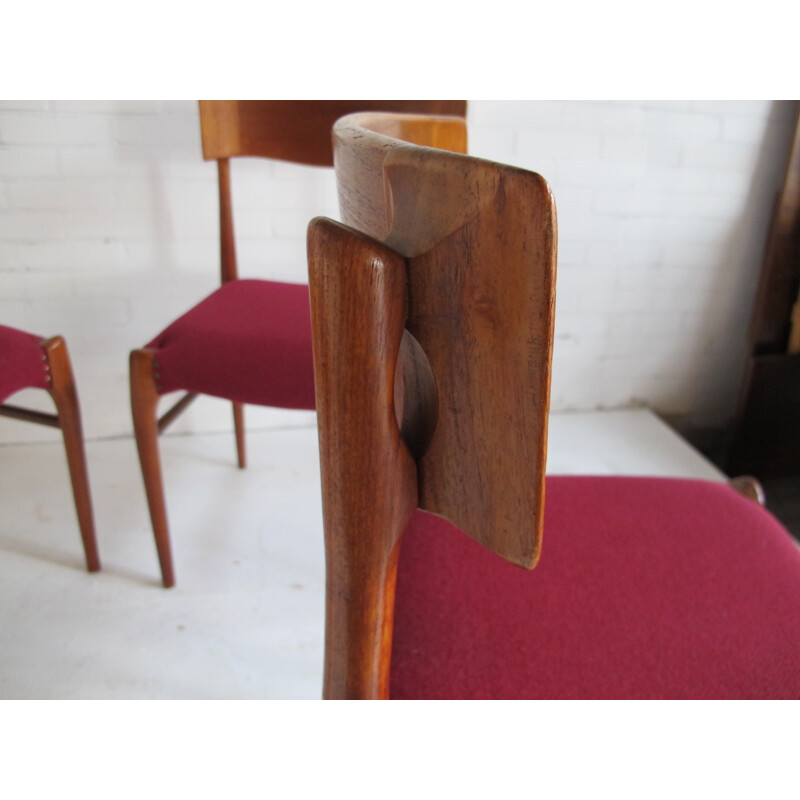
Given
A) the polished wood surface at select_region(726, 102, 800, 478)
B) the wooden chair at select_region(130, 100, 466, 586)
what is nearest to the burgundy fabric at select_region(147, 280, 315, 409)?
the wooden chair at select_region(130, 100, 466, 586)

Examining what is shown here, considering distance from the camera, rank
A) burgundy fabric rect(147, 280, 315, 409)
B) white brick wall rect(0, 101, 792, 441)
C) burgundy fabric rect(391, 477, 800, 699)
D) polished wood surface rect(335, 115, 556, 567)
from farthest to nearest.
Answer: white brick wall rect(0, 101, 792, 441) → burgundy fabric rect(147, 280, 315, 409) → burgundy fabric rect(391, 477, 800, 699) → polished wood surface rect(335, 115, 556, 567)

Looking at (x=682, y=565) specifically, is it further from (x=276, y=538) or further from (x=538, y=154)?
(x=538, y=154)

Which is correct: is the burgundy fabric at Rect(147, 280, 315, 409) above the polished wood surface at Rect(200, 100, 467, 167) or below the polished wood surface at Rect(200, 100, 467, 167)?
below

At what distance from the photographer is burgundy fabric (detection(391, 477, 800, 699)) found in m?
0.55

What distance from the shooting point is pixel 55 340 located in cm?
124

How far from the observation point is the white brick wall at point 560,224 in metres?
1.66

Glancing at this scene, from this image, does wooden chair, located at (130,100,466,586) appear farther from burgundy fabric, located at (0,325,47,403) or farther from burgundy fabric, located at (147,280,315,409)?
burgundy fabric, located at (0,325,47,403)

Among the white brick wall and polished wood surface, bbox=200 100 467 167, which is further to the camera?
the white brick wall

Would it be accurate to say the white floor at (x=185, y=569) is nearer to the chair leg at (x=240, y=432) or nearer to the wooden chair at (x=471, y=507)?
the chair leg at (x=240, y=432)

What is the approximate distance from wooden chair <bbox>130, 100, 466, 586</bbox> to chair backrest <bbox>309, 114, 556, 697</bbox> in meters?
0.75

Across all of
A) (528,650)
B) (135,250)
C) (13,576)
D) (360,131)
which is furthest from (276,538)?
(360,131)

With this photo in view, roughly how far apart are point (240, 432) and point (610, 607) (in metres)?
1.25
